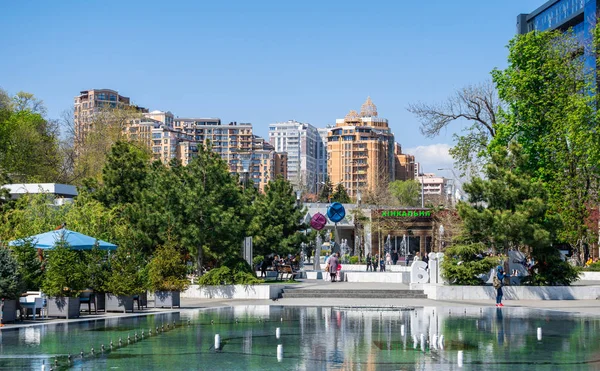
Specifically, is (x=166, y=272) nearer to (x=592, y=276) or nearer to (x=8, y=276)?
(x=8, y=276)

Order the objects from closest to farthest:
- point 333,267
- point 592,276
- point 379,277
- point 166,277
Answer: point 166,277 < point 333,267 < point 379,277 < point 592,276

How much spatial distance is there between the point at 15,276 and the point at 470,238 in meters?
20.6

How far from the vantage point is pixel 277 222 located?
48031mm

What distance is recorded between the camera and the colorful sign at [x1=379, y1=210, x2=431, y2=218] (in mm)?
88750

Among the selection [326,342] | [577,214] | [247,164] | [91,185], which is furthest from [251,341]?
[577,214]

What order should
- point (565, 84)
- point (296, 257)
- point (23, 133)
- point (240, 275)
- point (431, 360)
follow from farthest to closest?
point (23, 133), point (296, 257), point (565, 84), point (240, 275), point (431, 360)

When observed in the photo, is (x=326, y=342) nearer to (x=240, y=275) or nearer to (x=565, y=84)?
(x=240, y=275)

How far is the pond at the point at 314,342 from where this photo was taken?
16.3 meters

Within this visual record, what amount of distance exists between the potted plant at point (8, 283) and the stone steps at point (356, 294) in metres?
15.9

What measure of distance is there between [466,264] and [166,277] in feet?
44.2

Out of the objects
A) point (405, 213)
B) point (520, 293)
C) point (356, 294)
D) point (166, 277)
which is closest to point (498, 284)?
point (520, 293)

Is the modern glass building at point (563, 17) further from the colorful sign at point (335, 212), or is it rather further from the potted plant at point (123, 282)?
the potted plant at point (123, 282)

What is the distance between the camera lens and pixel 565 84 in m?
47.7

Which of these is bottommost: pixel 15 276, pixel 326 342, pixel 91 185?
pixel 326 342
